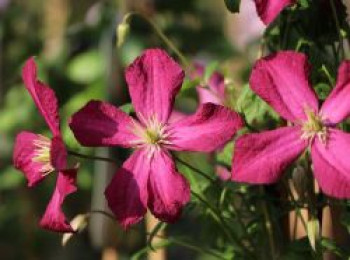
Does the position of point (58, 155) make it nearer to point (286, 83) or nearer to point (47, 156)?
point (47, 156)

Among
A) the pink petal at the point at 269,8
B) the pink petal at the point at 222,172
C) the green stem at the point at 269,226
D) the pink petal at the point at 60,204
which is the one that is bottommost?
the pink petal at the point at 222,172

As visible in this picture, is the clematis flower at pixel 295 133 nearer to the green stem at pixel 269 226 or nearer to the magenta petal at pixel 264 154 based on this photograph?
the magenta petal at pixel 264 154

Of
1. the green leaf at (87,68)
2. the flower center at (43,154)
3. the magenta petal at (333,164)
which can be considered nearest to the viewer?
the magenta petal at (333,164)

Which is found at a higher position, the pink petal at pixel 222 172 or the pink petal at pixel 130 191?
the pink petal at pixel 130 191

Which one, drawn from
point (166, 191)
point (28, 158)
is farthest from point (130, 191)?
point (28, 158)

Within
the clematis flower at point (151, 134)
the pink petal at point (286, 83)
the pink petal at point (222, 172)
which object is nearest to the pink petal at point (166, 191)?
the clematis flower at point (151, 134)

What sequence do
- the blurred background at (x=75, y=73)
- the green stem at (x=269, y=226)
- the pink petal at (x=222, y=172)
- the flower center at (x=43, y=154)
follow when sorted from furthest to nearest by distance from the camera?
the blurred background at (x=75, y=73), the pink petal at (x=222, y=172), the green stem at (x=269, y=226), the flower center at (x=43, y=154)

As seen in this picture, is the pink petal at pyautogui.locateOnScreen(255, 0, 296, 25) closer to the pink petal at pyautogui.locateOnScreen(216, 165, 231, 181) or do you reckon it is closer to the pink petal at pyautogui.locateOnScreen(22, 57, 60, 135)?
the pink petal at pyautogui.locateOnScreen(22, 57, 60, 135)
